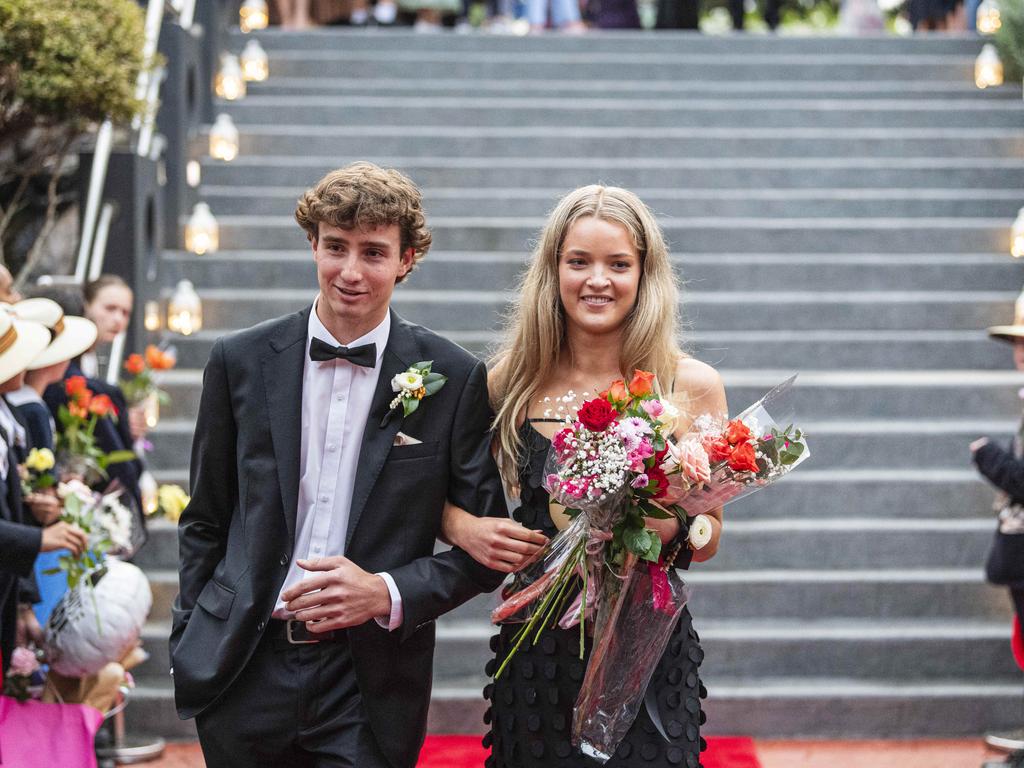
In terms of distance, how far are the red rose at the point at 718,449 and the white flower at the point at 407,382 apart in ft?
2.16

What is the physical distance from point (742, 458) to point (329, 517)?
0.92 m

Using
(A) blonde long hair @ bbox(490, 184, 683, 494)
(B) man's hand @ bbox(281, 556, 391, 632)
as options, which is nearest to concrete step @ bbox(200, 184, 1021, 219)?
(A) blonde long hair @ bbox(490, 184, 683, 494)

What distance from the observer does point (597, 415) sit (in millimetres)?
2945

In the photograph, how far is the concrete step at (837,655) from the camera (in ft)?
20.9

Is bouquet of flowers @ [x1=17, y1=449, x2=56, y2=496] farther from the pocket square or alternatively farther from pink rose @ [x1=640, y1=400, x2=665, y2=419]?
pink rose @ [x1=640, y1=400, x2=665, y2=419]

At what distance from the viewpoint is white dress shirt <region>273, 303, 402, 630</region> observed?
310cm

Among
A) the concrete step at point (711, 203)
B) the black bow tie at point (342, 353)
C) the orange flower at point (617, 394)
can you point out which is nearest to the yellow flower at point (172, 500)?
the black bow tie at point (342, 353)

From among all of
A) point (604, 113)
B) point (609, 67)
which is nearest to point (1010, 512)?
point (604, 113)

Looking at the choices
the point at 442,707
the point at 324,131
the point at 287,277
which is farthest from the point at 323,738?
the point at 324,131

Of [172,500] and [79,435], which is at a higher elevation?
[79,435]

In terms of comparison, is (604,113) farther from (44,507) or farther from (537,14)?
(44,507)

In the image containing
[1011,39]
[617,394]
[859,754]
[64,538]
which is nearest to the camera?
[617,394]

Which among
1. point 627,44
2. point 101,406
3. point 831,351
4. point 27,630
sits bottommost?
point 27,630

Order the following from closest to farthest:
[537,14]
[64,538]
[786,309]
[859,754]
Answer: [64,538] → [859,754] → [786,309] → [537,14]
